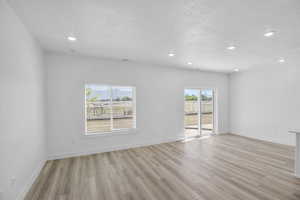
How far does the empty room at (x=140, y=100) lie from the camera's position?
6.31 feet

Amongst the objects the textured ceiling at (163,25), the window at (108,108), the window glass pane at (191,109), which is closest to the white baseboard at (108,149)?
the window at (108,108)

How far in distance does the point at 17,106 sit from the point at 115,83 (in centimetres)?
260

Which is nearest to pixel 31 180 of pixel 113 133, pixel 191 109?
pixel 113 133

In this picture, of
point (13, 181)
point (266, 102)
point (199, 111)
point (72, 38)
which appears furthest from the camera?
point (199, 111)

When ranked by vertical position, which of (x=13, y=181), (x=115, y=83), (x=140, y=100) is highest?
(x=115, y=83)

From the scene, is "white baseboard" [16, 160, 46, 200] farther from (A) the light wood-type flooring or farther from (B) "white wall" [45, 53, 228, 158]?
(B) "white wall" [45, 53, 228, 158]

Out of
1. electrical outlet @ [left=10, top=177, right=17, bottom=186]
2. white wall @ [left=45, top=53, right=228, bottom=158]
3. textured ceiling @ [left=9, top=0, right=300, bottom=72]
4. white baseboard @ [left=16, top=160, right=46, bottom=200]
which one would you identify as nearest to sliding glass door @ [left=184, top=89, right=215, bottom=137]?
white wall @ [left=45, top=53, right=228, bottom=158]

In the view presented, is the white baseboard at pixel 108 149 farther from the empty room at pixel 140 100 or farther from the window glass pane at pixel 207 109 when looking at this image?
the window glass pane at pixel 207 109

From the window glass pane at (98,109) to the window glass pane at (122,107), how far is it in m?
0.19

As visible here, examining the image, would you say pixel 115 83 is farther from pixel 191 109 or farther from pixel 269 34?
pixel 269 34

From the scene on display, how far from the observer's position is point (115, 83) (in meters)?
4.40

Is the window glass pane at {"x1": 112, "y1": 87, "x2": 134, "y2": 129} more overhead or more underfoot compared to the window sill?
more overhead

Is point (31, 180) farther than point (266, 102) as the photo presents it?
No

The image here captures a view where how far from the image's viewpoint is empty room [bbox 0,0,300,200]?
75.7 inches
